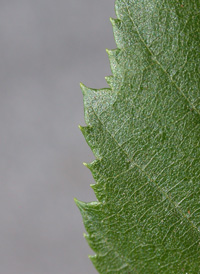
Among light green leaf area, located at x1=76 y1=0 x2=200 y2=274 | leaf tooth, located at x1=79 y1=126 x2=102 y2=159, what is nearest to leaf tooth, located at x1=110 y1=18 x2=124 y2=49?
light green leaf area, located at x1=76 y1=0 x2=200 y2=274

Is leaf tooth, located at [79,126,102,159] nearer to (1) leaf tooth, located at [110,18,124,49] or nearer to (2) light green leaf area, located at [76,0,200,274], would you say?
(2) light green leaf area, located at [76,0,200,274]

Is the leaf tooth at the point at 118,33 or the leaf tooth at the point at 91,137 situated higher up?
the leaf tooth at the point at 118,33

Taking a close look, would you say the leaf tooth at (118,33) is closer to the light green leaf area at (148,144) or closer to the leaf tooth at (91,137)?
the light green leaf area at (148,144)

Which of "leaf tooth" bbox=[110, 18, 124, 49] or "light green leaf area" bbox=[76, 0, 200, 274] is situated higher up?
"leaf tooth" bbox=[110, 18, 124, 49]

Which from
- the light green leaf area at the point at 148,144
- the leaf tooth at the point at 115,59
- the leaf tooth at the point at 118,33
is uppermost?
the leaf tooth at the point at 118,33

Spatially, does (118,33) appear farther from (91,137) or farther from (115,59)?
(91,137)

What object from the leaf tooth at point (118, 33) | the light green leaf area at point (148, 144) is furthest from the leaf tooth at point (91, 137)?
the leaf tooth at point (118, 33)

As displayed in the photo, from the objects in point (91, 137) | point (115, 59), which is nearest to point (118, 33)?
point (115, 59)

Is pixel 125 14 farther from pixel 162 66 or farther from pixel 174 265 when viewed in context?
pixel 174 265
